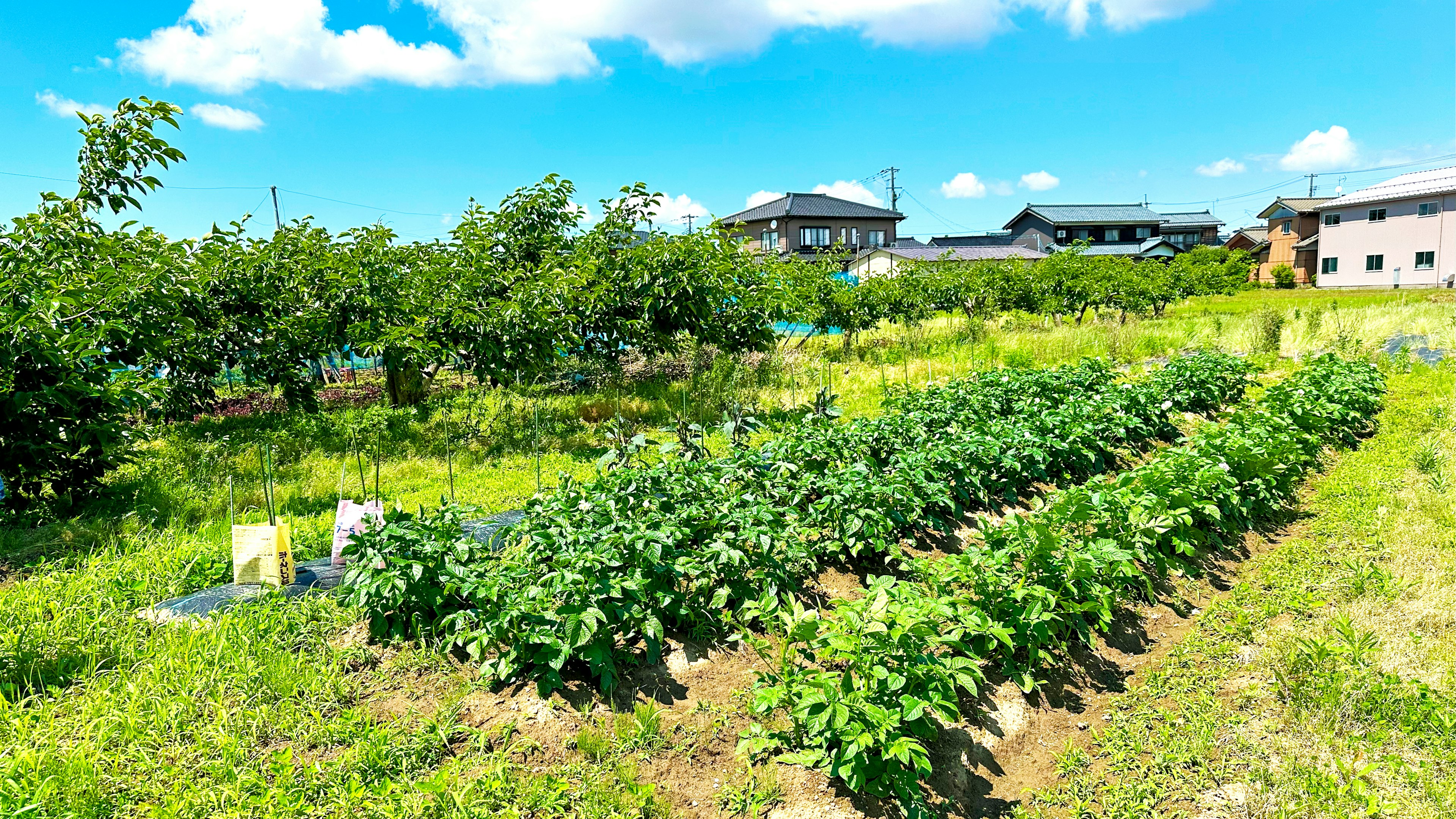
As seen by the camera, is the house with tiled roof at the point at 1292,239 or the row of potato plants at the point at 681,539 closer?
the row of potato plants at the point at 681,539

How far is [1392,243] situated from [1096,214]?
1998 centimetres

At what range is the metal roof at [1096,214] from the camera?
49438 mm

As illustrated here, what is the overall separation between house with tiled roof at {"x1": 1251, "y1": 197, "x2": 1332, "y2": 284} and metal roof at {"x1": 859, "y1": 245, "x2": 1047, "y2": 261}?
11.9 metres

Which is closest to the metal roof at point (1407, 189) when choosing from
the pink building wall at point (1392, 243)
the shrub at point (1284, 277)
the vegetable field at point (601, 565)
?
the pink building wall at point (1392, 243)

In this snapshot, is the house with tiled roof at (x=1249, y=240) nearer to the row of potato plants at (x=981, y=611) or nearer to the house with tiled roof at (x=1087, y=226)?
the house with tiled roof at (x=1087, y=226)

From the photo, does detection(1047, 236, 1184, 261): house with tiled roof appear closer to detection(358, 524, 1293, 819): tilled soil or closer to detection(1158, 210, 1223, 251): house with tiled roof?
detection(1158, 210, 1223, 251): house with tiled roof

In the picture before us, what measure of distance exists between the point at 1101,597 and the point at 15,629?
4.44 metres

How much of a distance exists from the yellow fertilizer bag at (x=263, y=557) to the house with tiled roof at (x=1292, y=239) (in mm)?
44417

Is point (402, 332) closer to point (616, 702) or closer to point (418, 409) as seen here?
point (418, 409)

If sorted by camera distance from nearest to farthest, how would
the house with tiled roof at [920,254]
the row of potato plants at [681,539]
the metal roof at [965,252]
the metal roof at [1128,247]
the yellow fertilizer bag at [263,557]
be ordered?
the row of potato plants at [681,539], the yellow fertilizer bag at [263,557], the house with tiled roof at [920,254], the metal roof at [965,252], the metal roof at [1128,247]

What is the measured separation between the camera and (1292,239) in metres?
42.0

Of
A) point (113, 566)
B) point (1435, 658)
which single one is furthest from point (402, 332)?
point (1435, 658)

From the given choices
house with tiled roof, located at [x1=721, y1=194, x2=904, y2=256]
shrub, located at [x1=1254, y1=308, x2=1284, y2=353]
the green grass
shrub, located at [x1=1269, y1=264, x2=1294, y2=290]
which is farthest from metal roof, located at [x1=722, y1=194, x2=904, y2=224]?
the green grass

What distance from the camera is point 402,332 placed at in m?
7.15
